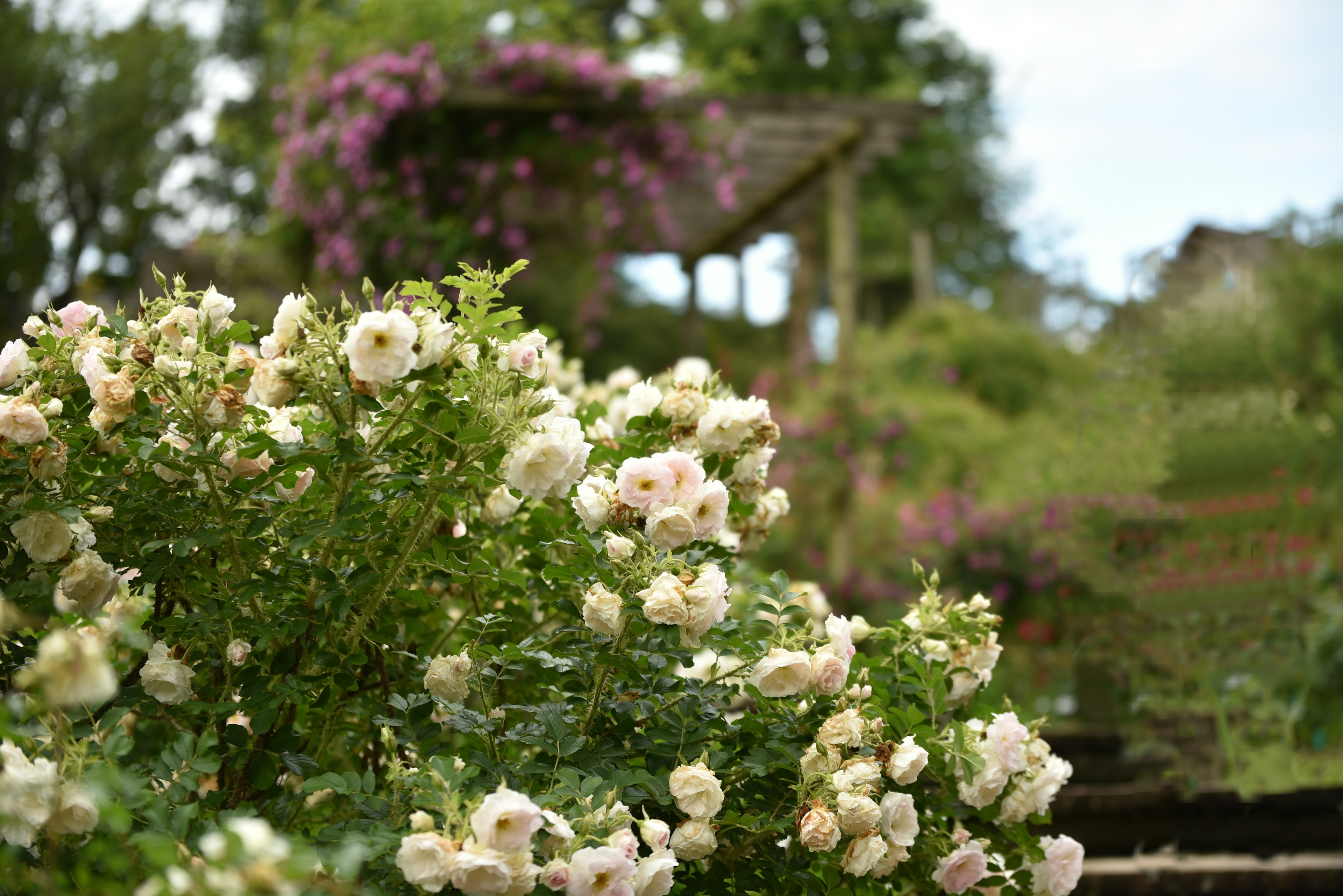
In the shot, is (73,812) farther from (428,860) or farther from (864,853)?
(864,853)

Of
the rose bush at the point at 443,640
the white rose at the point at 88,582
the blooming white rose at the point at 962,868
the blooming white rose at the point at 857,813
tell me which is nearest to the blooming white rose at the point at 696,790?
the rose bush at the point at 443,640

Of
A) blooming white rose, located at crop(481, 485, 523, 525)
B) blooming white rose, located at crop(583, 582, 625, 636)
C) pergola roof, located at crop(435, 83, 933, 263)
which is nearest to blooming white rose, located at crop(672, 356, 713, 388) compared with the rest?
blooming white rose, located at crop(481, 485, 523, 525)

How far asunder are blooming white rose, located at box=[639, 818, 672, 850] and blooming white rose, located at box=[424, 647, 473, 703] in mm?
344

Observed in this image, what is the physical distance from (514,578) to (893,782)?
1.87ft

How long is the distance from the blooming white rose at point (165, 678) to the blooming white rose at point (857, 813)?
2.67 feet

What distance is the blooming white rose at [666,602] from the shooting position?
1.18 metres

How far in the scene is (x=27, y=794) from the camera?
98 centimetres

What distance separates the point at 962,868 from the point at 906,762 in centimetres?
23

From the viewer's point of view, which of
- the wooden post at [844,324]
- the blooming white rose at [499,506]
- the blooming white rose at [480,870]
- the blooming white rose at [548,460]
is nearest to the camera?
the blooming white rose at [480,870]

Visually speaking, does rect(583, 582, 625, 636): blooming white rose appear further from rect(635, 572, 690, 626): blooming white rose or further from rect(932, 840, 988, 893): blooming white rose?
rect(932, 840, 988, 893): blooming white rose

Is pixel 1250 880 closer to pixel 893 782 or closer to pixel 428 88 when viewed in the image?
pixel 893 782

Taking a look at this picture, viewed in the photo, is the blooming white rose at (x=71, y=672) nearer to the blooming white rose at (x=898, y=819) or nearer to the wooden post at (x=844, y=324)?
the blooming white rose at (x=898, y=819)

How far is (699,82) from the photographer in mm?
6254

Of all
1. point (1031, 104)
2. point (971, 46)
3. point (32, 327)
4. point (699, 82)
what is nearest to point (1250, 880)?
point (32, 327)
